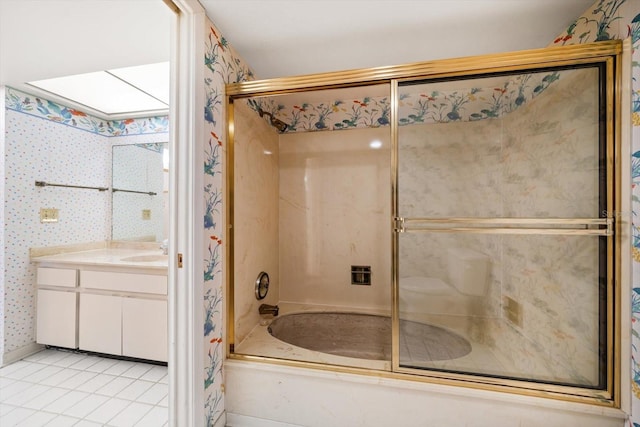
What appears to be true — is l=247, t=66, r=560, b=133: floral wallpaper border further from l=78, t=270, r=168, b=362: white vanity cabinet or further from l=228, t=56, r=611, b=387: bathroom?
l=78, t=270, r=168, b=362: white vanity cabinet

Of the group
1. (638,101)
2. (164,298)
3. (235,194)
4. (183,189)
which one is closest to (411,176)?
(638,101)

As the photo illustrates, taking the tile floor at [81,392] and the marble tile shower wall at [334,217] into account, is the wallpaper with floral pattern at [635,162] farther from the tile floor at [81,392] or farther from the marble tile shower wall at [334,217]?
the tile floor at [81,392]

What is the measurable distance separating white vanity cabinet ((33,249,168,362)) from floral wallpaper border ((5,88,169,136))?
3.91 feet

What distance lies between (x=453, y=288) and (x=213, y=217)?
1.38m

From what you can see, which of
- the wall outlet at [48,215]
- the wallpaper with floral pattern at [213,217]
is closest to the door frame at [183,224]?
the wallpaper with floral pattern at [213,217]

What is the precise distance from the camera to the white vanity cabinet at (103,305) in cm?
201

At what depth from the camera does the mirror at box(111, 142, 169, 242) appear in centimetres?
256

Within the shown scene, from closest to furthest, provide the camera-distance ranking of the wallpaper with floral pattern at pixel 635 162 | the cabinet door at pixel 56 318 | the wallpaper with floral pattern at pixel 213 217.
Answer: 1. the wallpaper with floral pattern at pixel 635 162
2. the wallpaper with floral pattern at pixel 213 217
3. the cabinet door at pixel 56 318

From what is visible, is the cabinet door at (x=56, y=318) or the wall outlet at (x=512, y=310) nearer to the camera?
the wall outlet at (x=512, y=310)

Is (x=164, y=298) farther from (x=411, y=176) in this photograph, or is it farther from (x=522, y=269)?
(x=522, y=269)

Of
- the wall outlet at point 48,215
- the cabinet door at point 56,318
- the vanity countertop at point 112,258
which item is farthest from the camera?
the wall outlet at point 48,215

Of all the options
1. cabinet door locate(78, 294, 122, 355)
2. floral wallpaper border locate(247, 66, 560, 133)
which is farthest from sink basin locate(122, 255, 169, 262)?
floral wallpaper border locate(247, 66, 560, 133)

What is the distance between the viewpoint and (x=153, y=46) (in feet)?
5.05

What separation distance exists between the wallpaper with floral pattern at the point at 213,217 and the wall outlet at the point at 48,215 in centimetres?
196
